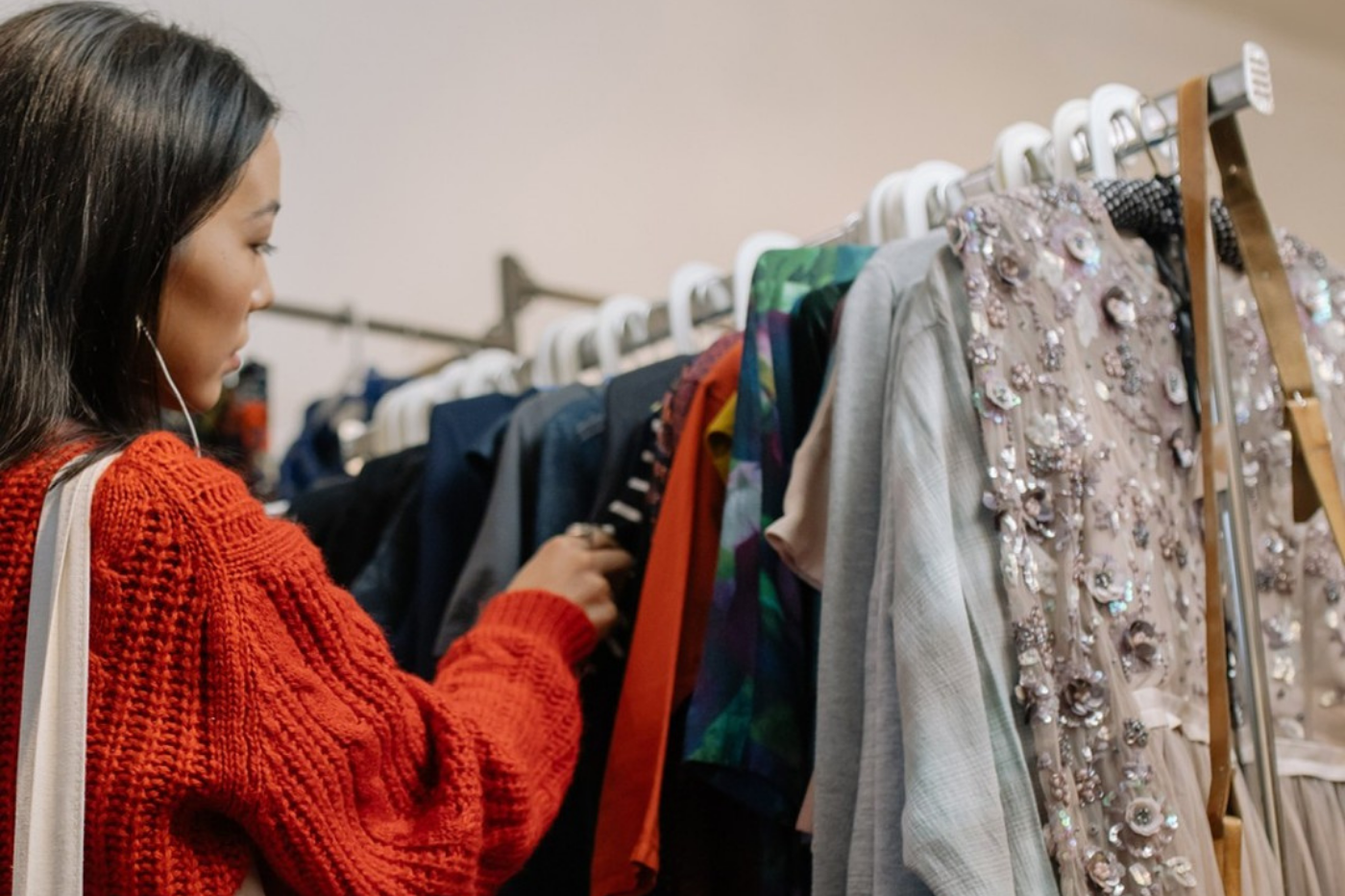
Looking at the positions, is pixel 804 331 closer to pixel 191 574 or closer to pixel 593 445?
pixel 593 445

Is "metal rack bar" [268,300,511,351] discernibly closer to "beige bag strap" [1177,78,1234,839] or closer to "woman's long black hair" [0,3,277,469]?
"woman's long black hair" [0,3,277,469]

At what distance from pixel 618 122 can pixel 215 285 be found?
1.84 m

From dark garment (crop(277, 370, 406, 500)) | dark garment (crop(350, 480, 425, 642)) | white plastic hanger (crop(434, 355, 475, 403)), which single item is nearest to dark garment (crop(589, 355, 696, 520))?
dark garment (crop(350, 480, 425, 642))

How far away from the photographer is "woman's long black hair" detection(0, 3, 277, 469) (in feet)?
2.52

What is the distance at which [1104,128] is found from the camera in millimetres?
1045

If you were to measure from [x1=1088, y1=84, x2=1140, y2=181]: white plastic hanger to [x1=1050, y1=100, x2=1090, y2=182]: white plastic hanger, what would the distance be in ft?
0.07

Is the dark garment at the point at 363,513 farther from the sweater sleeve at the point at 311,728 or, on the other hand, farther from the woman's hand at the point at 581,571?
the sweater sleeve at the point at 311,728

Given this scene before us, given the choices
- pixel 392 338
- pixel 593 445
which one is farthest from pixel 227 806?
pixel 392 338

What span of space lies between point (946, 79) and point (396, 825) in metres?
2.45

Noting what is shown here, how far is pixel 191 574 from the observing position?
72cm

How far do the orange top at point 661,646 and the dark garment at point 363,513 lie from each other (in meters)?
0.43

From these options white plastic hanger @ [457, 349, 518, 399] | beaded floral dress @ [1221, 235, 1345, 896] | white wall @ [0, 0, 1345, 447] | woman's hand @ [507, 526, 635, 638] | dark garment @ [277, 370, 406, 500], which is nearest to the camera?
beaded floral dress @ [1221, 235, 1345, 896]

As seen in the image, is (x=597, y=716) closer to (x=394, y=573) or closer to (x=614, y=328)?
(x=394, y=573)

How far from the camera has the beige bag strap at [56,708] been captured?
2.23 ft
